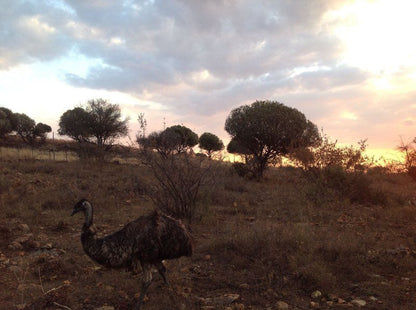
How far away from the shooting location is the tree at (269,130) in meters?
23.6

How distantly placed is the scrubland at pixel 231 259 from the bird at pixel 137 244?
680 mm

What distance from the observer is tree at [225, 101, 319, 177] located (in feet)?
77.4

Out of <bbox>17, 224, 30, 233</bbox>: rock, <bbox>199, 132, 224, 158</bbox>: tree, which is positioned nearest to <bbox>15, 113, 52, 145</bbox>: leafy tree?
<bbox>199, 132, 224, 158</bbox>: tree

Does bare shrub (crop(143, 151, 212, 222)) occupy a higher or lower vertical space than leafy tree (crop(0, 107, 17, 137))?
lower

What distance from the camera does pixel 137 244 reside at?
15.5ft

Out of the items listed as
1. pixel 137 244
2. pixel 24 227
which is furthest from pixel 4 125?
pixel 137 244

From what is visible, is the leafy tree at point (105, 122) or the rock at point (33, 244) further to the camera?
the leafy tree at point (105, 122)

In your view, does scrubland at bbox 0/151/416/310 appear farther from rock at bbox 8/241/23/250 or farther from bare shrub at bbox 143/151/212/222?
bare shrub at bbox 143/151/212/222

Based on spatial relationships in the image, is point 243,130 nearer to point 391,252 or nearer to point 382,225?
point 382,225

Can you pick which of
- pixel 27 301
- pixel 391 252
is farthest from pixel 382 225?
pixel 27 301

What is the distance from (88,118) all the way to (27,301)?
32517mm

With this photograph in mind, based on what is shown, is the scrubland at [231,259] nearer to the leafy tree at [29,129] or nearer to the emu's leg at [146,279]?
the emu's leg at [146,279]

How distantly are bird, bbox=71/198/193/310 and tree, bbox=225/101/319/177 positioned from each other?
19.0 meters

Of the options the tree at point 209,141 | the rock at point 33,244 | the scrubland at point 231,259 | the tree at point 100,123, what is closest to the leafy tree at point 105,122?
the tree at point 100,123
